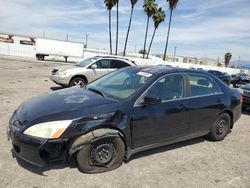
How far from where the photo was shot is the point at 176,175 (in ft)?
12.2

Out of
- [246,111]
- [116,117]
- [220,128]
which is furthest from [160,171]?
[246,111]

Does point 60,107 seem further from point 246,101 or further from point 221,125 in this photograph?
point 246,101

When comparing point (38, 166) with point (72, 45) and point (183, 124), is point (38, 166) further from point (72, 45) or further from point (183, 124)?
point (72, 45)

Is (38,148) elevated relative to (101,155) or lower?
elevated

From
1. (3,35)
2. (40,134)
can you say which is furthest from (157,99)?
(3,35)

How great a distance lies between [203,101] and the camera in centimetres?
475

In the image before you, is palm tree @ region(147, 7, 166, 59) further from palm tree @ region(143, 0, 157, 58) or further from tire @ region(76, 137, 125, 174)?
tire @ region(76, 137, 125, 174)

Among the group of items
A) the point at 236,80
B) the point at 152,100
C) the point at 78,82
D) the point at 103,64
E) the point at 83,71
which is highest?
the point at 152,100

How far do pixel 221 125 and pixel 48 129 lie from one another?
3.68 metres

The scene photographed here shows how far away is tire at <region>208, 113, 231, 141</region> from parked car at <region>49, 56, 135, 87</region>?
549 cm

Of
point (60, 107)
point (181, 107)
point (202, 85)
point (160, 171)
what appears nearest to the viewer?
point (60, 107)

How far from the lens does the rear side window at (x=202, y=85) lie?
474 cm

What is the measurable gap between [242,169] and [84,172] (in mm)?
2541

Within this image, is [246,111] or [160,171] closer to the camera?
[160,171]
